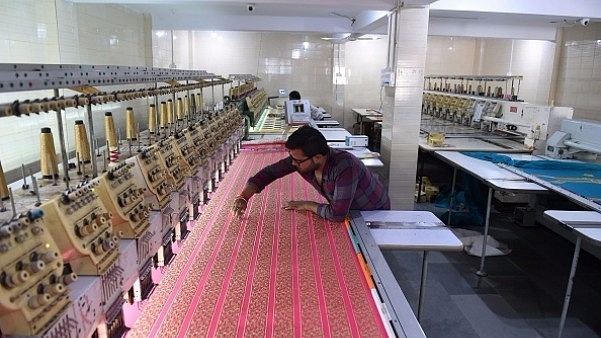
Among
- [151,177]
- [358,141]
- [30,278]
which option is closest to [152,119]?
[151,177]

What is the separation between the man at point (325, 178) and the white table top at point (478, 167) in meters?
1.91

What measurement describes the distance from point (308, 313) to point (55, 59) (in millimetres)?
3670

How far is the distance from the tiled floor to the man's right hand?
1791 millimetres

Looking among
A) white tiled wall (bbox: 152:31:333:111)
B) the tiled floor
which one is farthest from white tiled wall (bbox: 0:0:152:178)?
white tiled wall (bbox: 152:31:333:111)

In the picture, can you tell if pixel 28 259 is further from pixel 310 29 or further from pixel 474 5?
pixel 310 29

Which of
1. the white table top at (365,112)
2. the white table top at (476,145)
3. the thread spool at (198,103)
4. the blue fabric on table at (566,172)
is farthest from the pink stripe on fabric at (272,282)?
the white table top at (365,112)

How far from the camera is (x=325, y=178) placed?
7.93ft

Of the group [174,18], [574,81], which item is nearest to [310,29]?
[174,18]

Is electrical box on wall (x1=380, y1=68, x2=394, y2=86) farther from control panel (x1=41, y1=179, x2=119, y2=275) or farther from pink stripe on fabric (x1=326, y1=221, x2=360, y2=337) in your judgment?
control panel (x1=41, y1=179, x2=119, y2=275)

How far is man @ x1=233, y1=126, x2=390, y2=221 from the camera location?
88.1 inches

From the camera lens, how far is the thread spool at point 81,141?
4.80ft

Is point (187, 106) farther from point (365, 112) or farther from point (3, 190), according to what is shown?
point (365, 112)

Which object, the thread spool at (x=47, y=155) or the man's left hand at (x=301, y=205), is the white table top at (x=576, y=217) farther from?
the thread spool at (x=47, y=155)

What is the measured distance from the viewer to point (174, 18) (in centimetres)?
696
